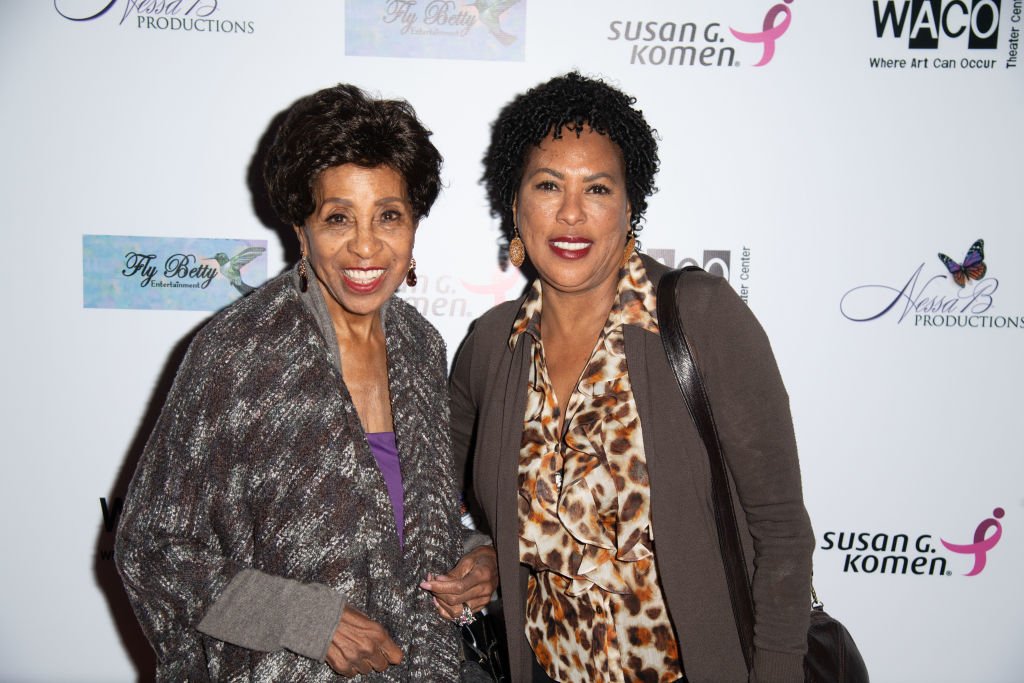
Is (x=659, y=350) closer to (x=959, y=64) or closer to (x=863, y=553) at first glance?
(x=863, y=553)

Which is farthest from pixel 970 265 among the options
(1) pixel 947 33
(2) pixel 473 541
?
(2) pixel 473 541

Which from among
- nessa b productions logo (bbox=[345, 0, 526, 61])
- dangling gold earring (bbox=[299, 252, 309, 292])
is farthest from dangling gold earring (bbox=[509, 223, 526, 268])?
nessa b productions logo (bbox=[345, 0, 526, 61])

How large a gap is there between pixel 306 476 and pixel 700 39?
7.33ft

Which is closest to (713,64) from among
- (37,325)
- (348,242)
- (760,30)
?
(760,30)

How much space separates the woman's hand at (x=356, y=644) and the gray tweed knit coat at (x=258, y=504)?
0.04 metres

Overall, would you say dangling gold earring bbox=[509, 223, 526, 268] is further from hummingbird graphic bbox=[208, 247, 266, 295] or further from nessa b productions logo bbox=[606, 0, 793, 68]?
hummingbird graphic bbox=[208, 247, 266, 295]

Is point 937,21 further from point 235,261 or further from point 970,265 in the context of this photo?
point 235,261

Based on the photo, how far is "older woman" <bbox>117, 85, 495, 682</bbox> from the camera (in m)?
1.44

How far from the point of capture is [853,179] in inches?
105

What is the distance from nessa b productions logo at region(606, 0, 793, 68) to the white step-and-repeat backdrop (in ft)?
0.03

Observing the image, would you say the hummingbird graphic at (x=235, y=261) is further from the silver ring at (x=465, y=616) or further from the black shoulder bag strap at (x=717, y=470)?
the black shoulder bag strap at (x=717, y=470)

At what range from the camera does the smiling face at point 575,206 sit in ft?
5.41

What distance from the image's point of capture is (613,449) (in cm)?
159

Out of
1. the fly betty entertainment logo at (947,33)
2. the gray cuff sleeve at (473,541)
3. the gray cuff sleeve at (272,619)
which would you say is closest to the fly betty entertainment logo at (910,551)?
the gray cuff sleeve at (473,541)
